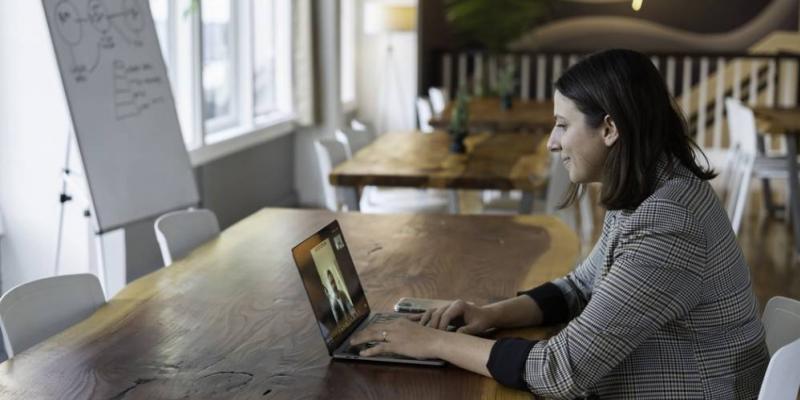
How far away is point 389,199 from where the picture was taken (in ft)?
18.4

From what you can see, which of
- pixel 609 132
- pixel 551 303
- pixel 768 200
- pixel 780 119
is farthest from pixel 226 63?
pixel 609 132

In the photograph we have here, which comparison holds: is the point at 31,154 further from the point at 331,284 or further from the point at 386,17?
the point at 386,17

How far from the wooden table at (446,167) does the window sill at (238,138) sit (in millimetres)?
1033

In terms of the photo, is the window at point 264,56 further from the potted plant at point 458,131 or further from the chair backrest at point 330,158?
the potted plant at point 458,131

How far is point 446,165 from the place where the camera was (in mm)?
4852

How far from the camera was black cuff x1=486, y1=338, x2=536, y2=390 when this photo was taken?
75.2 inches

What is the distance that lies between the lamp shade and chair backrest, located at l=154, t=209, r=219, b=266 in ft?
21.2

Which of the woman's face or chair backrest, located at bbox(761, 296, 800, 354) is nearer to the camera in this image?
the woman's face

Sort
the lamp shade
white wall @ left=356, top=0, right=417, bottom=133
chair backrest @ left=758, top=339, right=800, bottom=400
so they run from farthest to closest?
white wall @ left=356, top=0, right=417, bottom=133 < the lamp shade < chair backrest @ left=758, top=339, right=800, bottom=400

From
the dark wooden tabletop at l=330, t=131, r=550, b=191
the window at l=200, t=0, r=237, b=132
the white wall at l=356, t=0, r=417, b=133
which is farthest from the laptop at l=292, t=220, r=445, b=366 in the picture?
the white wall at l=356, t=0, r=417, b=133

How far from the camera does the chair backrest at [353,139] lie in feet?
19.4

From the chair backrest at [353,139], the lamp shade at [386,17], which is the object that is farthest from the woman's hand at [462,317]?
the lamp shade at [386,17]

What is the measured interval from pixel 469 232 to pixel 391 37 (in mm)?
7177

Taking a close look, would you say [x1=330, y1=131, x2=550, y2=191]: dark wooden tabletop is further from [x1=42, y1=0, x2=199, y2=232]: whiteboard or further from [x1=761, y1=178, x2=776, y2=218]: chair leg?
[x1=761, y1=178, x2=776, y2=218]: chair leg
